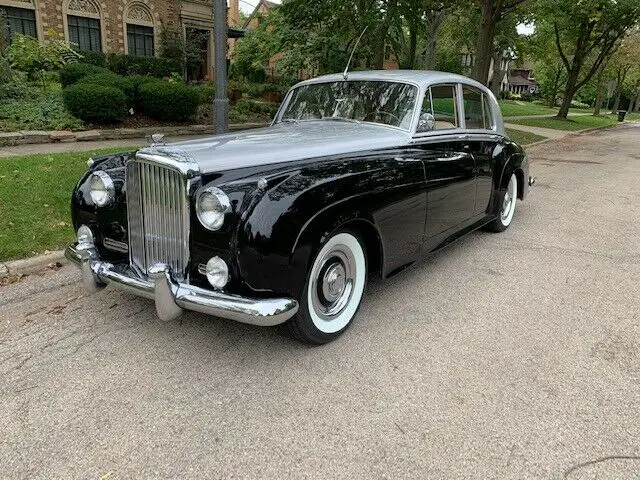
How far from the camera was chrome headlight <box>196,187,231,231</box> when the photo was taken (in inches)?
107

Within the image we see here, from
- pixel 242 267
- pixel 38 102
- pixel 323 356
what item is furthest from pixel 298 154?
pixel 38 102

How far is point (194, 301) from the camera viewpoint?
272cm

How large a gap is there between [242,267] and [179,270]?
1.62 feet

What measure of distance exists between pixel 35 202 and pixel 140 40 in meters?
19.2

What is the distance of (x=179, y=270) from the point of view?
2.96 metres

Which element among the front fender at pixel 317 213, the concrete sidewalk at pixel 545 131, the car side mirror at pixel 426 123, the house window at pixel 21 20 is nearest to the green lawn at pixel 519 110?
the concrete sidewalk at pixel 545 131

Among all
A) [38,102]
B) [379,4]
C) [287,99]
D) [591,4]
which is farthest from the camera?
[591,4]

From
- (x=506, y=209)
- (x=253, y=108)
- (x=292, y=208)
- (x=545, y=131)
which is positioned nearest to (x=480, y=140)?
(x=506, y=209)

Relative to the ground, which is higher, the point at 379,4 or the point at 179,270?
the point at 379,4

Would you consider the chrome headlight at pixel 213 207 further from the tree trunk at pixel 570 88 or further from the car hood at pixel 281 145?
the tree trunk at pixel 570 88

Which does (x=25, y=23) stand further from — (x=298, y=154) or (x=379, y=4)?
(x=298, y=154)

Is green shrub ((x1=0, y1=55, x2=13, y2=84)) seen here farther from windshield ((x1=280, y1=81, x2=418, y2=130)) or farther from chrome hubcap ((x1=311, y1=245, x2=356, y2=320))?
chrome hubcap ((x1=311, y1=245, x2=356, y2=320))

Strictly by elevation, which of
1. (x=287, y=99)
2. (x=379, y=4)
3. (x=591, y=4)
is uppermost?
(x=591, y=4)

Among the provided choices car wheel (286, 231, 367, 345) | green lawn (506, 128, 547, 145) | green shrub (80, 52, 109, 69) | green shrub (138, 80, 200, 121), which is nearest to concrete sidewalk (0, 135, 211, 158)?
green shrub (138, 80, 200, 121)
